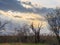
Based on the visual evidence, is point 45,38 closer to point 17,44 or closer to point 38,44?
point 38,44

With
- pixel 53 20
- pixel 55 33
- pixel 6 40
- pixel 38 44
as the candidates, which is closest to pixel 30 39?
pixel 38 44

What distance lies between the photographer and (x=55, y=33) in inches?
1015

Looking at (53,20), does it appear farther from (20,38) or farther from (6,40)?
(6,40)

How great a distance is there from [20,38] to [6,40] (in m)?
1.77

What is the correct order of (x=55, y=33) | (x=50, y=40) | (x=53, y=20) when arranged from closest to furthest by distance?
(x=50, y=40)
(x=55, y=33)
(x=53, y=20)

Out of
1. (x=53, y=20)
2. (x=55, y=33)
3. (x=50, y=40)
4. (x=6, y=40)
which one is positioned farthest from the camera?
(x=53, y=20)

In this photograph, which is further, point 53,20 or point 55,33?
point 53,20

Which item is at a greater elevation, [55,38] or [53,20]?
[53,20]

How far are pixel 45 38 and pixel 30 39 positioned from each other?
183 centimetres

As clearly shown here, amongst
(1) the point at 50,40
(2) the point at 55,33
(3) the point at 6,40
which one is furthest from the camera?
(2) the point at 55,33

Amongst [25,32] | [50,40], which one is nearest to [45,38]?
[50,40]

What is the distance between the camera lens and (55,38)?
A: 24594 mm

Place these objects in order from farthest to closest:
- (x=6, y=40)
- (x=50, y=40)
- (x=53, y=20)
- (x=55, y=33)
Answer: (x=53, y=20) → (x=55, y=33) → (x=50, y=40) → (x=6, y=40)

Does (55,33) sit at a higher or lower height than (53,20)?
lower
